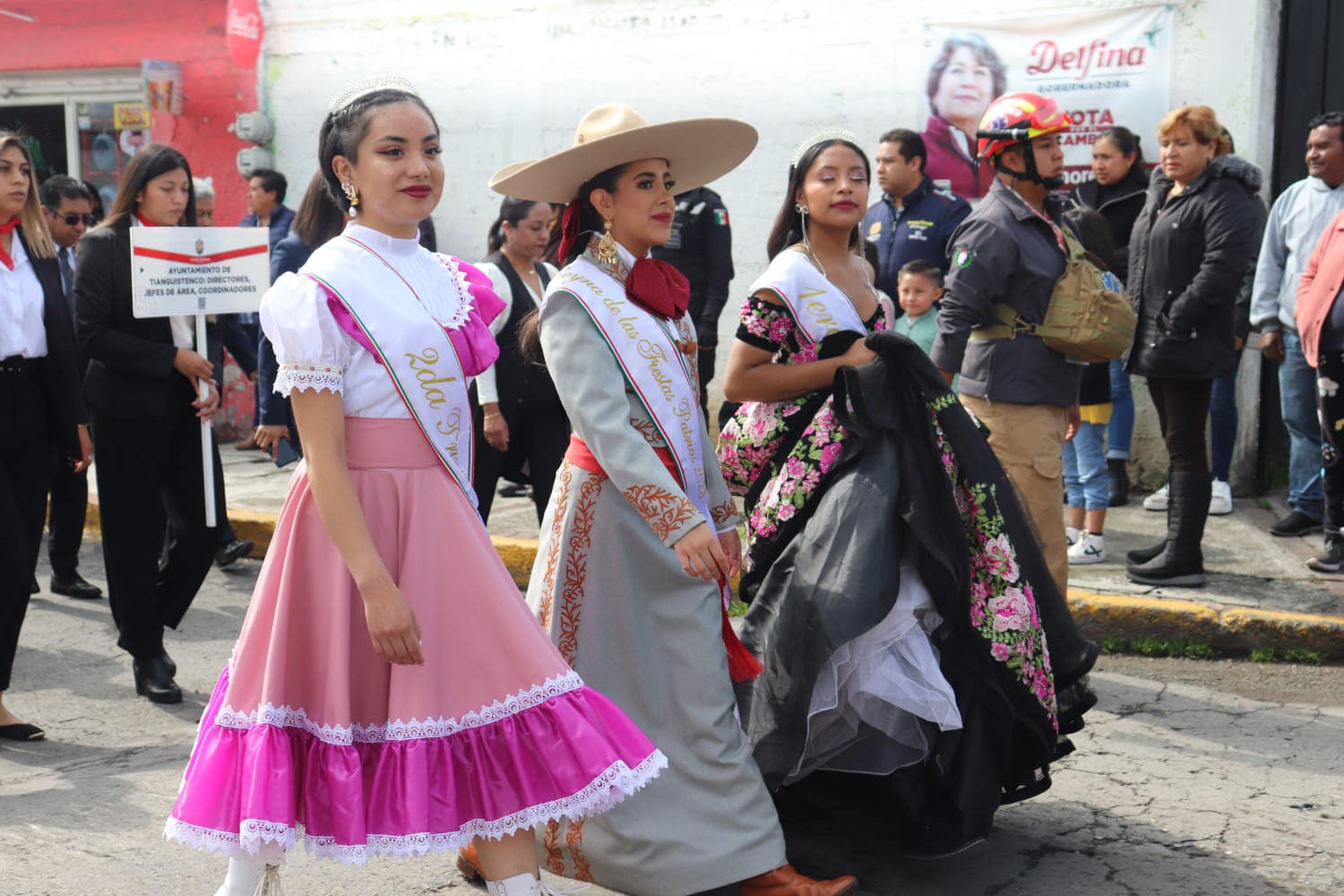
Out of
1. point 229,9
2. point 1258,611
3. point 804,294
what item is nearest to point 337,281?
point 804,294

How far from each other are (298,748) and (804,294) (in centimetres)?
183

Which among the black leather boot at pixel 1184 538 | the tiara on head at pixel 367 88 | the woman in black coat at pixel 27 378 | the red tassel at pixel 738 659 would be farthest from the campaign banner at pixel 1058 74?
the tiara on head at pixel 367 88

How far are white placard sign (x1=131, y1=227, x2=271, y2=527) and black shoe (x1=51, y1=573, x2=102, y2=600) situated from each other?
5.68 feet

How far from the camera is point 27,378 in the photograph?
5.12 m

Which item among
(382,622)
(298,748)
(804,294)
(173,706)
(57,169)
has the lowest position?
(173,706)

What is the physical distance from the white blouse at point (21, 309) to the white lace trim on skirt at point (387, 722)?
279cm

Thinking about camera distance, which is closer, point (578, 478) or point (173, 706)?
point (578, 478)

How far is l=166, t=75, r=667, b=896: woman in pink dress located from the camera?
8.99 feet

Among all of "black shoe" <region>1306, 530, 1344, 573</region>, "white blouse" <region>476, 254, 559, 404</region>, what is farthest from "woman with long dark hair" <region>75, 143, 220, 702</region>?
"black shoe" <region>1306, 530, 1344, 573</region>

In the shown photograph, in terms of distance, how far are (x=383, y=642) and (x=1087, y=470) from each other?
4.84m

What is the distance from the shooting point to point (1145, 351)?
645 centimetres

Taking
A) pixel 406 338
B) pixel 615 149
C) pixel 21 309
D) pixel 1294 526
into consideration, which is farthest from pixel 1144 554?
pixel 21 309

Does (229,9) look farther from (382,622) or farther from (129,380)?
(382,622)

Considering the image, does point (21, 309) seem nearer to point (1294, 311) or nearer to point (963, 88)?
point (963, 88)
